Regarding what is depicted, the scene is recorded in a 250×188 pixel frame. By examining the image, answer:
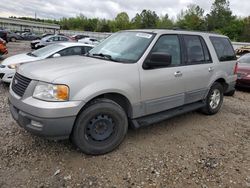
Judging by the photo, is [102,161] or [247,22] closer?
[102,161]

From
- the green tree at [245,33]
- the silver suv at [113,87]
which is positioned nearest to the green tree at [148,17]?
the green tree at [245,33]

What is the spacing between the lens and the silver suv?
3.01 m

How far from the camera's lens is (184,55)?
4.42 m

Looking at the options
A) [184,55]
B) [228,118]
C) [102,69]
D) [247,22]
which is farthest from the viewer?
[247,22]

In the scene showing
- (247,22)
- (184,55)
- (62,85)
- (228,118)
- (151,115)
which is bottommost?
(228,118)

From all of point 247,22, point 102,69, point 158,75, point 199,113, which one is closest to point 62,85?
point 102,69

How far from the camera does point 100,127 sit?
3.46 m

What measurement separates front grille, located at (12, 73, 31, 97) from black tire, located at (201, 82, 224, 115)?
3.71 m

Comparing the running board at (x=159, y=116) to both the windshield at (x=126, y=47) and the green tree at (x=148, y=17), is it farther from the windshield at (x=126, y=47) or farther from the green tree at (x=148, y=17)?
the green tree at (x=148, y=17)

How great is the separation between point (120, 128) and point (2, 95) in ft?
13.2

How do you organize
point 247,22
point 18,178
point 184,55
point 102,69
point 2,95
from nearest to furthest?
point 18,178 < point 102,69 < point 184,55 < point 2,95 < point 247,22

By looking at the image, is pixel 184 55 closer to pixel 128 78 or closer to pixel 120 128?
pixel 128 78

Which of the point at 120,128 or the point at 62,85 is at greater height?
the point at 62,85

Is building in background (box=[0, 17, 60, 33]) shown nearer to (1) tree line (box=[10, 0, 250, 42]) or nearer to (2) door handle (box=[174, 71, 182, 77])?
(1) tree line (box=[10, 0, 250, 42])
